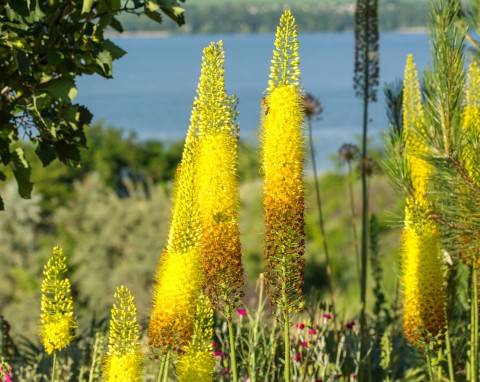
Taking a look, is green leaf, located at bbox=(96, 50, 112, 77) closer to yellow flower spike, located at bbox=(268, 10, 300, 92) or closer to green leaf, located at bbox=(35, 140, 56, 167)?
green leaf, located at bbox=(35, 140, 56, 167)

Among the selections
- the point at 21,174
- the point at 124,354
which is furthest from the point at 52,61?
the point at 124,354

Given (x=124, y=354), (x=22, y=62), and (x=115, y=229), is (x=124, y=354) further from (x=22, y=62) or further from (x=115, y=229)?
(x=115, y=229)

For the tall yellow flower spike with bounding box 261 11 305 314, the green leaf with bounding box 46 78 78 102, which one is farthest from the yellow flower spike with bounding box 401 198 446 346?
→ the green leaf with bounding box 46 78 78 102

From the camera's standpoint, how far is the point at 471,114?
4.62 meters

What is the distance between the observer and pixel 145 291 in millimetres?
23000

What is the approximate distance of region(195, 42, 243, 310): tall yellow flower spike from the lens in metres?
3.26

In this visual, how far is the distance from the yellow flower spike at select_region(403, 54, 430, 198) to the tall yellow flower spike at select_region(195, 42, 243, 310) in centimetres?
152

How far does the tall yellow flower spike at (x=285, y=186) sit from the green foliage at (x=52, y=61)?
77 centimetres

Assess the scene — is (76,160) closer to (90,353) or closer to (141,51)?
(90,353)

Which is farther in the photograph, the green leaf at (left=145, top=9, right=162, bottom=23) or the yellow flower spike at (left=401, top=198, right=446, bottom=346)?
the yellow flower spike at (left=401, top=198, right=446, bottom=346)

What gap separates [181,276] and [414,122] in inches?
74.1

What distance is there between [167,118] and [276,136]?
89.8 meters

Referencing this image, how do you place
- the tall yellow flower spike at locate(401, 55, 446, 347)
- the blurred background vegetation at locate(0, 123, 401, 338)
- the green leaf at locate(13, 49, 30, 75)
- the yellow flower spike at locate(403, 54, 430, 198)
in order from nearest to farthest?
the green leaf at locate(13, 49, 30, 75)
the tall yellow flower spike at locate(401, 55, 446, 347)
the yellow flower spike at locate(403, 54, 430, 198)
the blurred background vegetation at locate(0, 123, 401, 338)

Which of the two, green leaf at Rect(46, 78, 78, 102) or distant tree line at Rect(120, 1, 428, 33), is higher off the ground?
distant tree line at Rect(120, 1, 428, 33)
